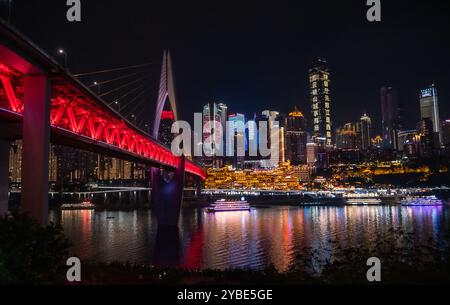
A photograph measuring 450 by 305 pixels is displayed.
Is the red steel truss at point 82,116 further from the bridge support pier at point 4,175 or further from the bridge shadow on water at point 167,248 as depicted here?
the bridge shadow on water at point 167,248

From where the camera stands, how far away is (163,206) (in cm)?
5166

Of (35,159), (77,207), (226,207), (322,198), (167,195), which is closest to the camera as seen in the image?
(35,159)

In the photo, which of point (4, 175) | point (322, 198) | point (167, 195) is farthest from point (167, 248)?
point (322, 198)

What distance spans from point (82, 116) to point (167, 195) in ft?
85.6

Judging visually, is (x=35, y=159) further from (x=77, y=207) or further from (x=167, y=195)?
(x=77, y=207)

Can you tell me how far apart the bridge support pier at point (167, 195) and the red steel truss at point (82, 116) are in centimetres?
776

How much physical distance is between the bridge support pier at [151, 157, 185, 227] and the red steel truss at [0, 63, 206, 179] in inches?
306

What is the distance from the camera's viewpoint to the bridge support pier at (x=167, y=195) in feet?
166

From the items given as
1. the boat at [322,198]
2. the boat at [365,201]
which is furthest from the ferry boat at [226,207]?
the boat at [365,201]

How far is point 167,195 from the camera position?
166 ft

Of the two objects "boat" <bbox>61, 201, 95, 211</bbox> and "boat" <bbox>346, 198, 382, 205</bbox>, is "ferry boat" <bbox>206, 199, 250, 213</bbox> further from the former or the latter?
"boat" <bbox>346, 198, 382, 205</bbox>

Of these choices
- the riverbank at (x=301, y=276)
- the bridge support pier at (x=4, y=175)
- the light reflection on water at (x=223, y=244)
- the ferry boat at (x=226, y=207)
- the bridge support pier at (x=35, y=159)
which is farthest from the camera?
the ferry boat at (x=226, y=207)

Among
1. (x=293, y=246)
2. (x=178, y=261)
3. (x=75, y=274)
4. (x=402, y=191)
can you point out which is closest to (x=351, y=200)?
(x=402, y=191)
